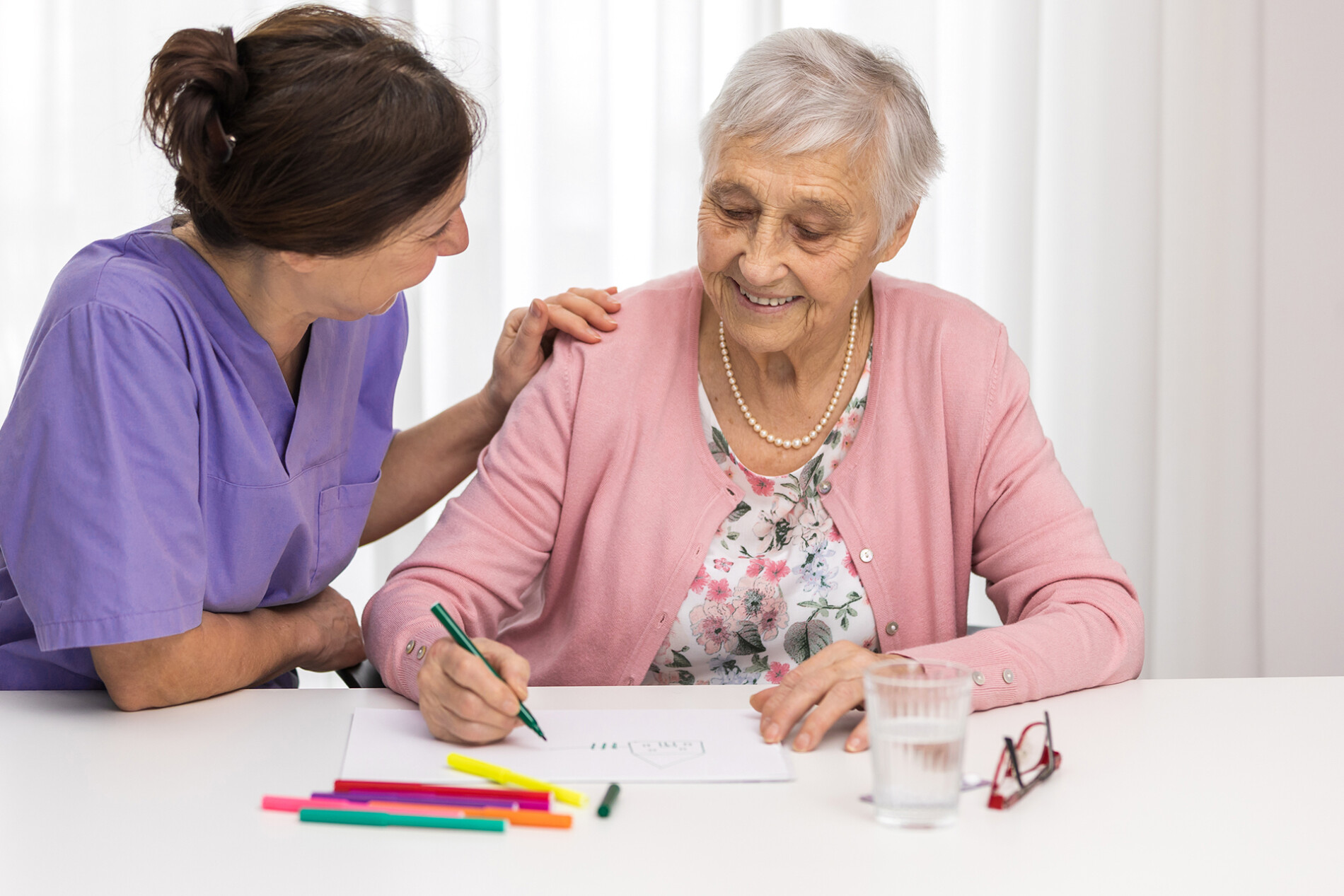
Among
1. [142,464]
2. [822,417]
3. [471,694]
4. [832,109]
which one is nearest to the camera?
[471,694]

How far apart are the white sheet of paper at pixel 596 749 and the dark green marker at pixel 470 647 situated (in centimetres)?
2

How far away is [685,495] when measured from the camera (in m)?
1.49

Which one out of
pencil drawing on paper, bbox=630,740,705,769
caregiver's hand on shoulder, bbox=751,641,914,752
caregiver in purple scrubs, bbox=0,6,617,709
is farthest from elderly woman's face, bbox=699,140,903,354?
pencil drawing on paper, bbox=630,740,705,769

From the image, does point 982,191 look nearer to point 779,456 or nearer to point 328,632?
point 779,456

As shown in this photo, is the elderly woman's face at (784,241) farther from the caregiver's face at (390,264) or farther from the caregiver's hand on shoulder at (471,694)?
the caregiver's hand on shoulder at (471,694)

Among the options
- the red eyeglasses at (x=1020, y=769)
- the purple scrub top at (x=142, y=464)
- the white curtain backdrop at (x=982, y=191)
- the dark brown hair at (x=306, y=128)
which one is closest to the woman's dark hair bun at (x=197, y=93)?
the dark brown hair at (x=306, y=128)

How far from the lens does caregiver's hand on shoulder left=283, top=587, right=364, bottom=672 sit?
142 centimetres

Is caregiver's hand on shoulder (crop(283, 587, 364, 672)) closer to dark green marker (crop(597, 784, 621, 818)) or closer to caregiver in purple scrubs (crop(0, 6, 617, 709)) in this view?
caregiver in purple scrubs (crop(0, 6, 617, 709))

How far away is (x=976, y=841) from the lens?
845 millimetres

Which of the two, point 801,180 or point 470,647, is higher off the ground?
point 801,180

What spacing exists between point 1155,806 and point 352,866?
→ 0.59 meters

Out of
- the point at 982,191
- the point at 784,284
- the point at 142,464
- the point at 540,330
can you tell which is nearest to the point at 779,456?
the point at 784,284

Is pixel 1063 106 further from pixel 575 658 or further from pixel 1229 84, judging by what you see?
pixel 575 658

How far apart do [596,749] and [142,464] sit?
498mm
